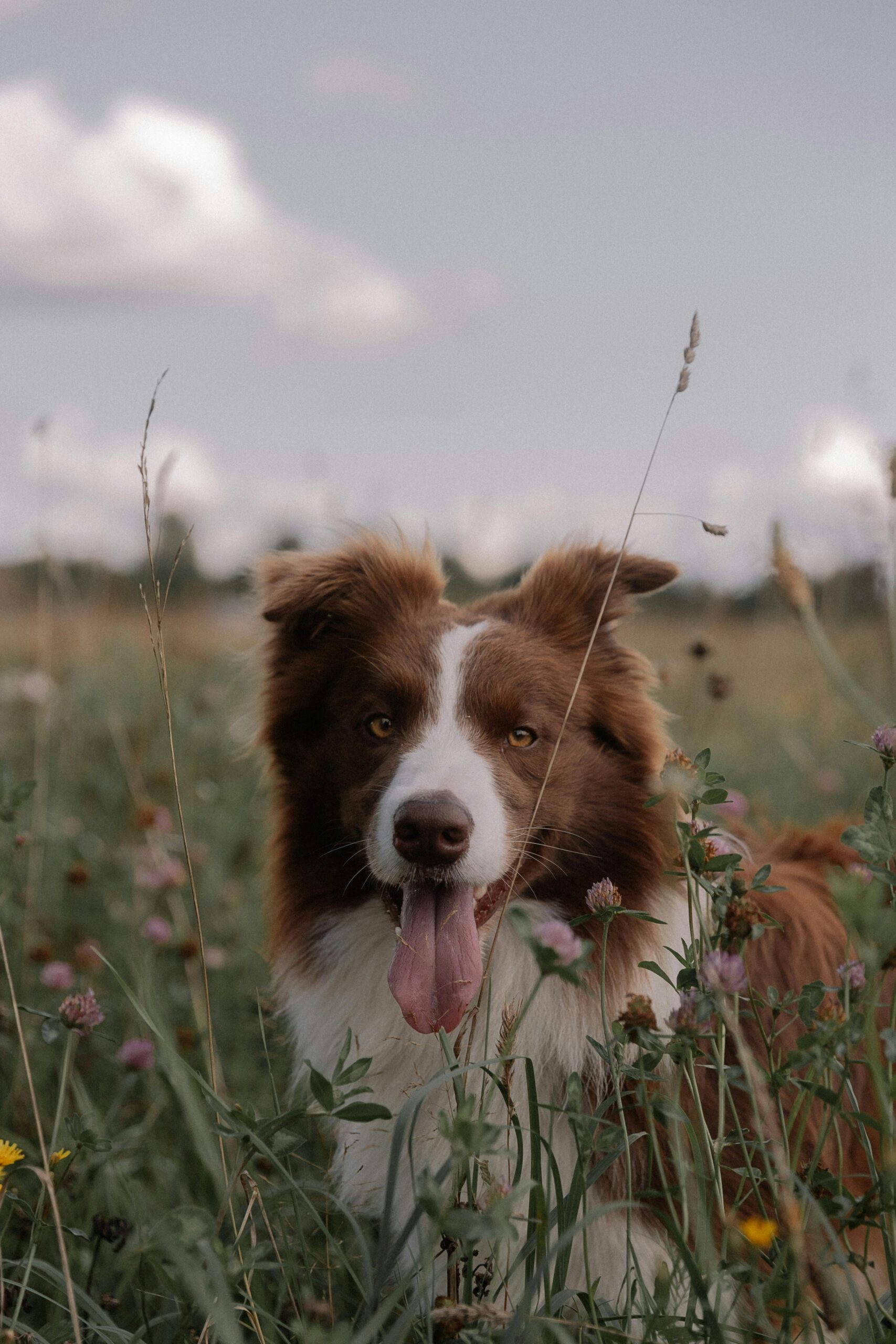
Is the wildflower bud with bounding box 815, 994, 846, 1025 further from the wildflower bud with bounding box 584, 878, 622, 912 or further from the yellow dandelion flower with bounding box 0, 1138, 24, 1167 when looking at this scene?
the yellow dandelion flower with bounding box 0, 1138, 24, 1167

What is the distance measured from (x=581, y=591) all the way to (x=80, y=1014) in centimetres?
193

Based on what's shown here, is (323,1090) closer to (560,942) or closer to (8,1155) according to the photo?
(560,942)

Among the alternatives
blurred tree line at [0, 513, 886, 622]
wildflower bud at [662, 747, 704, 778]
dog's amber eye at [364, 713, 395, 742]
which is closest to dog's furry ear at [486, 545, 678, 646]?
dog's amber eye at [364, 713, 395, 742]

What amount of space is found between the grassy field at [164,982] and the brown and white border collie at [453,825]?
0.26 metres

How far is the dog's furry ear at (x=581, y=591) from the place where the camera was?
322 cm

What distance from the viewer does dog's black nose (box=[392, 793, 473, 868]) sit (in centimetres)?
249

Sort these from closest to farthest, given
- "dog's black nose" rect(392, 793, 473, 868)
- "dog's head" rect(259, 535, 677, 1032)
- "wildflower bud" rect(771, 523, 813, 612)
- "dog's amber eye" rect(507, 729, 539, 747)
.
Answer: "wildflower bud" rect(771, 523, 813, 612)
"dog's black nose" rect(392, 793, 473, 868)
"dog's head" rect(259, 535, 677, 1032)
"dog's amber eye" rect(507, 729, 539, 747)

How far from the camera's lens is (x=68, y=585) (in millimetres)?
5539

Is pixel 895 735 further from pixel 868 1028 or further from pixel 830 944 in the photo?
pixel 830 944

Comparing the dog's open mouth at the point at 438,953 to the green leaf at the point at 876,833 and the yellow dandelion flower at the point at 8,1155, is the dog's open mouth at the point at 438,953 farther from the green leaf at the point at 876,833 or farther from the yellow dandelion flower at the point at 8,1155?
the green leaf at the point at 876,833

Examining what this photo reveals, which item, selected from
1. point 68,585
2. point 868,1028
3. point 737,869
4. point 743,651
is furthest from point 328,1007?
point 743,651

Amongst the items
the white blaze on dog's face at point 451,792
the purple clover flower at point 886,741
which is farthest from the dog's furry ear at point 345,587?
the purple clover flower at point 886,741

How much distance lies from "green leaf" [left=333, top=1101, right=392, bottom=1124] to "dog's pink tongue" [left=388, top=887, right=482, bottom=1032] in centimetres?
88

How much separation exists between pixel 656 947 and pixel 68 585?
12.8 feet
